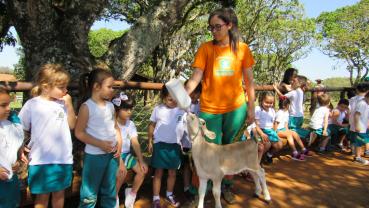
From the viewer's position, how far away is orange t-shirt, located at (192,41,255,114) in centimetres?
343

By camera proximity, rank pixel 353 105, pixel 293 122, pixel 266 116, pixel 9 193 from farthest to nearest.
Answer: pixel 353 105 < pixel 293 122 < pixel 266 116 < pixel 9 193

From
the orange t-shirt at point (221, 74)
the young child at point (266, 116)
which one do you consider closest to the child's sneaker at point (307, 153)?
the young child at point (266, 116)

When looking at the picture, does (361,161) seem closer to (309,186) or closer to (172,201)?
(309,186)

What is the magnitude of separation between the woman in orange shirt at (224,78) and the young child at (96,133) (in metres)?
0.87

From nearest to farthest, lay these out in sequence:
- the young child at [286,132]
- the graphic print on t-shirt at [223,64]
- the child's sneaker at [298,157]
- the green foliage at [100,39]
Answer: the graphic print on t-shirt at [223,64] < the young child at [286,132] < the child's sneaker at [298,157] < the green foliage at [100,39]

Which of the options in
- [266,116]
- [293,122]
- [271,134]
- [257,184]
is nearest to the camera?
[257,184]

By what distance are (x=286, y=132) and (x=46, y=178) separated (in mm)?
4140

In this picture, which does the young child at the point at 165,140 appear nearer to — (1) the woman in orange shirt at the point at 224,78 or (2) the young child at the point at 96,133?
(1) the woman in orange shirt at the point at 224,78

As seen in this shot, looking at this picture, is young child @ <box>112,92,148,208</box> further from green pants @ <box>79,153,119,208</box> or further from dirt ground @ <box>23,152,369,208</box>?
green pants @ <box>79,153,119,208</box>

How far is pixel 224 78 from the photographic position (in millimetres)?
3441

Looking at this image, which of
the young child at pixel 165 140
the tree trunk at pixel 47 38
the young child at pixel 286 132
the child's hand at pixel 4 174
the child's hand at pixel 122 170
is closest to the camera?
the child's hand at pixel 4 174

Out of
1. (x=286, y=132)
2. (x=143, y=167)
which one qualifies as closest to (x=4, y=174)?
(x=143, y=167)

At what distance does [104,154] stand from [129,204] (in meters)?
0.79

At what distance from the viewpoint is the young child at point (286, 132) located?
5645 millimetres
